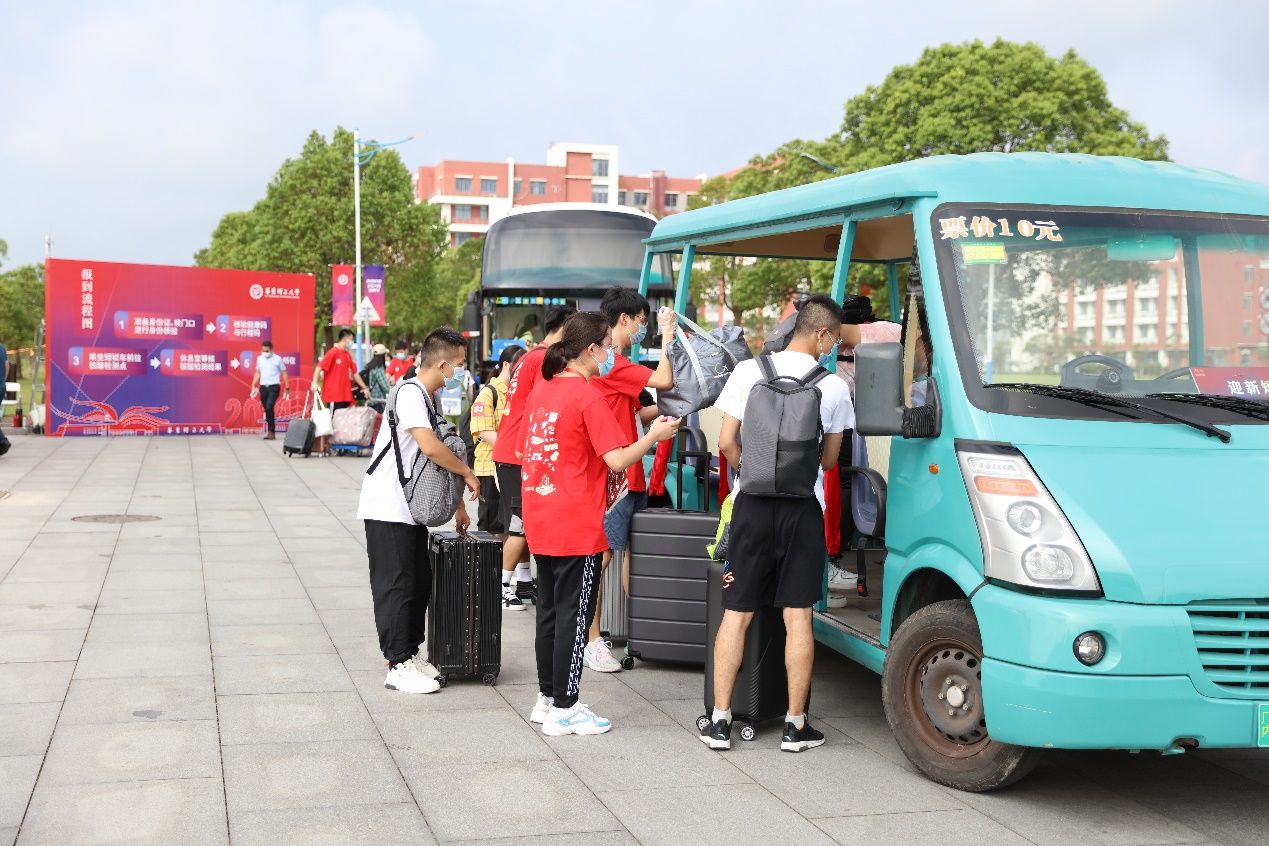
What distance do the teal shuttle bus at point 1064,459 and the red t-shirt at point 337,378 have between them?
51.4 feet

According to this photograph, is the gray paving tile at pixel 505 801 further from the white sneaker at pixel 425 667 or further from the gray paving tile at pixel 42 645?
the gray paving tile at pixel 42 645

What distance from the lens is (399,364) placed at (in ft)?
73.3

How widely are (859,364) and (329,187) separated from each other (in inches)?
2057

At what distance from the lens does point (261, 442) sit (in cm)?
2398

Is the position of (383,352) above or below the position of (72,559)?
above

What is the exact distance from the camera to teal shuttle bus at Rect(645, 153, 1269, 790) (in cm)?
455

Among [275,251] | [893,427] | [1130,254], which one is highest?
[275,251]

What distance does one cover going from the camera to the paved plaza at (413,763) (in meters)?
4.70

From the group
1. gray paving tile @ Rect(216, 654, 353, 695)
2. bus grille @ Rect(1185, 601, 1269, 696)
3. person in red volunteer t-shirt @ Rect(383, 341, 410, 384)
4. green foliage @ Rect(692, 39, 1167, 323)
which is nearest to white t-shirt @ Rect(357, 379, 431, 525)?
gray paving tile @ Rect(216, 654, 353, 695)

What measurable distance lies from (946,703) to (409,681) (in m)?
2.70

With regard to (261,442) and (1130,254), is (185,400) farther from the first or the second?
(1130,254)

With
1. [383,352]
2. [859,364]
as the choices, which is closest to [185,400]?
[383,352]

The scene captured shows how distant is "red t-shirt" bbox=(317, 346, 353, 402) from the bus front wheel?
54.2ft

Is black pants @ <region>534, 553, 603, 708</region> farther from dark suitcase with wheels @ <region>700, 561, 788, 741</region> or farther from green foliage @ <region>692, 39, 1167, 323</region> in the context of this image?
green foliage @ <region>692, 39, 1167, 323</region>
